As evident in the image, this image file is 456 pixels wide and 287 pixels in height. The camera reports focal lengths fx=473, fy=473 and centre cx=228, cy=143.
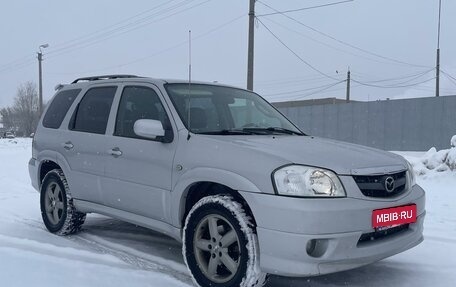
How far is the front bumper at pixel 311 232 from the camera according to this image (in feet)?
10.5

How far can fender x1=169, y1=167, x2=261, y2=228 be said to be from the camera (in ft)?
11.3

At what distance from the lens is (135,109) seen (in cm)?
466

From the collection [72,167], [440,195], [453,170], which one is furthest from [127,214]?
[453,170]

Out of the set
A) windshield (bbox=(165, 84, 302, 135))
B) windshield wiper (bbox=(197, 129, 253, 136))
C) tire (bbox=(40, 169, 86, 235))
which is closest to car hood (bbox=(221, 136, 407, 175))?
windshield wiper (bbox=(197, 129, 253, 136))

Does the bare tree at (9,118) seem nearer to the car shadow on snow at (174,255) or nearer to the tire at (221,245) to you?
the car shadow on snow at (174,255)

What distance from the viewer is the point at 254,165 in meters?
3.41

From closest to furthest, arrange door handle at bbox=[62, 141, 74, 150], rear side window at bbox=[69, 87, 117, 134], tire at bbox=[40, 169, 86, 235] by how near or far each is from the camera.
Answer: rear side window at bbox=[69, 87, 117, 134] → door handle at bbox=[62, 141, 74, 150] → tire at bbox=[40, 169, 86, 235]

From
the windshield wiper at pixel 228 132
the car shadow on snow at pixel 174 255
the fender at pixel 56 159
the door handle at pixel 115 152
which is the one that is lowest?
the car shadow on snow at pixel 174 255

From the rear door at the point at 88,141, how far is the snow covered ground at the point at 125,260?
60 cm

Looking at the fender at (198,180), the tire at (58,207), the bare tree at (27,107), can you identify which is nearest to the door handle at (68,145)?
the tire at (58,207)

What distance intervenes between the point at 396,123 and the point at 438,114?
2076 mm

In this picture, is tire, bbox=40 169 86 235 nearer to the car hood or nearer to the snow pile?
the car hood

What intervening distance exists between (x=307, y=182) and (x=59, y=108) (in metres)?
3.66

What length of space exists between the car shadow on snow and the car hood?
102cm
